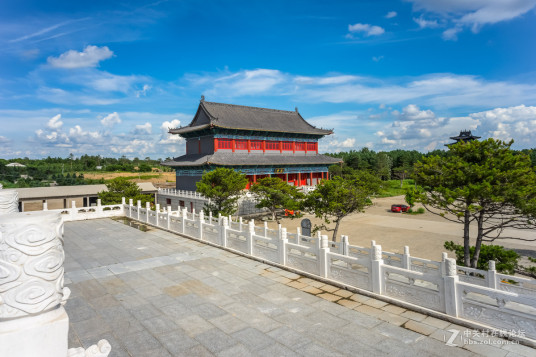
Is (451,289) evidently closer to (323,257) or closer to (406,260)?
(406,260)

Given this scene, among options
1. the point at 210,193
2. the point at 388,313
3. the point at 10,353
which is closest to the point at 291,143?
the point at 210,193

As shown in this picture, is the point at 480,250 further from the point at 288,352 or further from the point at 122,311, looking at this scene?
the point at 122,311

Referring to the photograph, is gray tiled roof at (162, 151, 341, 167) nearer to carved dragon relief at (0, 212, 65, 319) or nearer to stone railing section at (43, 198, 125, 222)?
stone railing section at (43, 198, 125, 222)

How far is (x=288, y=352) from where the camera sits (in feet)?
18.0

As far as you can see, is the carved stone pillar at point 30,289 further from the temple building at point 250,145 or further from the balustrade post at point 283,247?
the temple building at point 250,145

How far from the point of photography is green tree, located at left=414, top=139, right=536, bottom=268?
29.3 feet

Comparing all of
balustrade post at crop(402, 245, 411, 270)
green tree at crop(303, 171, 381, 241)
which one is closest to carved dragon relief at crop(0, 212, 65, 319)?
balustrade post at crop(402, 245, 411, 270)

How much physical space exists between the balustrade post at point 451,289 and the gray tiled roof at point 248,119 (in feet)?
83.9

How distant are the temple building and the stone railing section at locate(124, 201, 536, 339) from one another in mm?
18820

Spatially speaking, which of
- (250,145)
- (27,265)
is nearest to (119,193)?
(250,145)

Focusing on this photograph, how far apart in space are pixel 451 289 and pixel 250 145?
2837cm

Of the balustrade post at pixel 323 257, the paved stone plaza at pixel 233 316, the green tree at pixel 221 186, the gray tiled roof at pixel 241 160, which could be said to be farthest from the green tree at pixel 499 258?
the gray tiled roof at pixel 241 160

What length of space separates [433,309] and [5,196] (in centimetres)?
869

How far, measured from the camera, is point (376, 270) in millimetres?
7832
